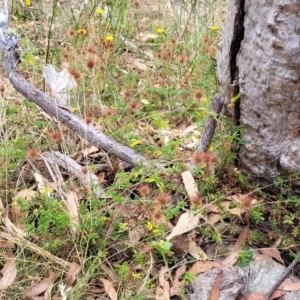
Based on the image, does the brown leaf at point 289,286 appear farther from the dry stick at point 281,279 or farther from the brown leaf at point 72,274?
the brown leaf at point 72,274

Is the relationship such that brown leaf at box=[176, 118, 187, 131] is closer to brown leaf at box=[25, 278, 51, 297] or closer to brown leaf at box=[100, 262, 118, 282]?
brown leaf at box=[100, 262, 118, 282]

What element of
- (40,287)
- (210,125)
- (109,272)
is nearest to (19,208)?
(40,287)

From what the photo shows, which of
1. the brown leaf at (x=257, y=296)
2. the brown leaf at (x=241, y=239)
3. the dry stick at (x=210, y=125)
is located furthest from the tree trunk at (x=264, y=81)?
the brown leaf at (x=257, y=296)

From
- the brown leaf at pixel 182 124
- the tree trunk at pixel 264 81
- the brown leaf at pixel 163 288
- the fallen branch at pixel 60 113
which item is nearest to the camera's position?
the tree trunk at pixel 264 81

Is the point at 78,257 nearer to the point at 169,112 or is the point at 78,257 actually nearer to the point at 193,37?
the point at 169,112

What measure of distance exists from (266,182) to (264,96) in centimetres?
37

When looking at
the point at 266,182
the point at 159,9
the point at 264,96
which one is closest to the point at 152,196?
the point at 266,182

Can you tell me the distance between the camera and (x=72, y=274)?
1806mm

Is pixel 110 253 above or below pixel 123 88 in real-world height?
below

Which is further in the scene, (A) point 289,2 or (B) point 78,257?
(B) point 78,257

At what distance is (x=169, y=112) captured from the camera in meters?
2.61

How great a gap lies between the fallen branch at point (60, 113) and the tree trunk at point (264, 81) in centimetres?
45

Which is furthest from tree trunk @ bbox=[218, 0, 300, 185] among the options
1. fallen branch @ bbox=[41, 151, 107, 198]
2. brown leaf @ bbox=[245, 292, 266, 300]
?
fallen branch @ bbox=[41, 151, 107, 198]

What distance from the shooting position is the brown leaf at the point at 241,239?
1856 mm
